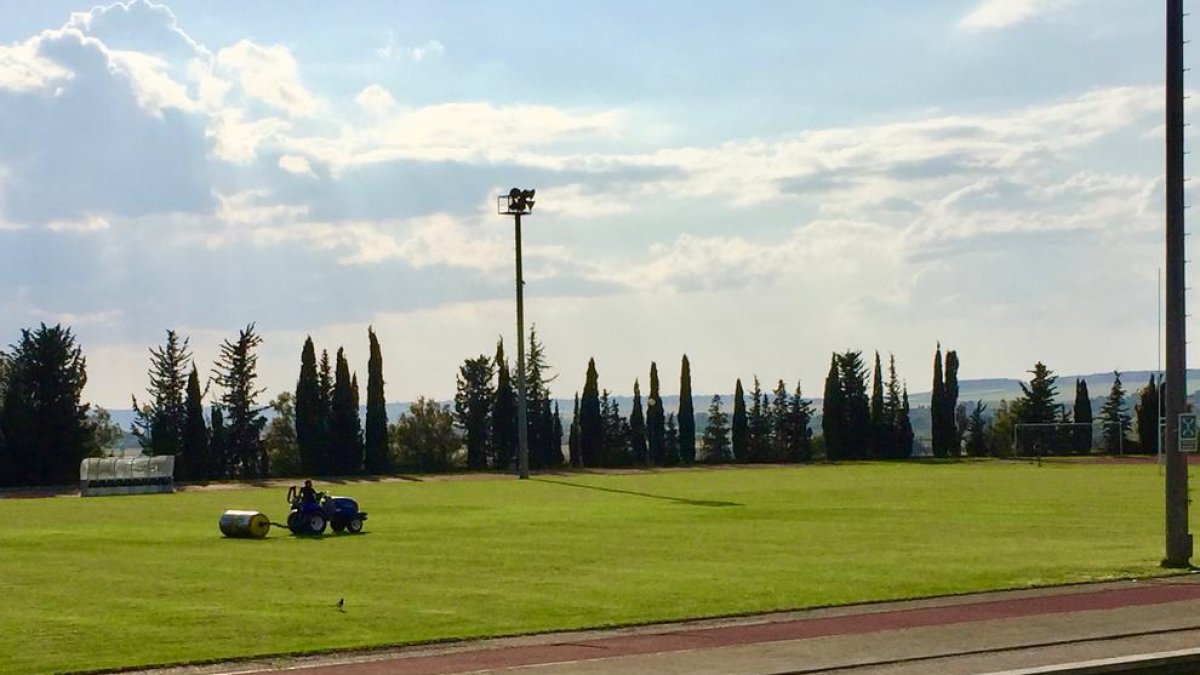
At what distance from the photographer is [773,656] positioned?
16.0 m

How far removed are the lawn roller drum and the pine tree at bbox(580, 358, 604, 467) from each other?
212ft

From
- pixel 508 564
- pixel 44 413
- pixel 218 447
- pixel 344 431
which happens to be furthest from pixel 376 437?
pixel 508 564

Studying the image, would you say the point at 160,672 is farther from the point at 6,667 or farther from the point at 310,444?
the point at 310,444

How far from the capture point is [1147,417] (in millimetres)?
98375

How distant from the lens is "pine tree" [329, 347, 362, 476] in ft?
292

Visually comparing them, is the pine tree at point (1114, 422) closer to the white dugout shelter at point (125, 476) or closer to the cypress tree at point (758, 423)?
the cypress tree at point (758, 423)

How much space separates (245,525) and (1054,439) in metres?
82.3

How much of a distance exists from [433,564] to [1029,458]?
75.6 m

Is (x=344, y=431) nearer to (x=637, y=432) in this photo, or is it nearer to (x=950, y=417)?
(x=637, y=432)

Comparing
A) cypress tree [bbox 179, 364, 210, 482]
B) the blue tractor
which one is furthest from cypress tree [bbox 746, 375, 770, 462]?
the blue tractor

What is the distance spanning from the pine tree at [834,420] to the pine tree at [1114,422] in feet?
57.8

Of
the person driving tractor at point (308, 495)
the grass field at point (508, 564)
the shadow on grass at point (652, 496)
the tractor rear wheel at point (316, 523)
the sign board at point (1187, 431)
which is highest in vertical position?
the sign board at point (1187, 431)

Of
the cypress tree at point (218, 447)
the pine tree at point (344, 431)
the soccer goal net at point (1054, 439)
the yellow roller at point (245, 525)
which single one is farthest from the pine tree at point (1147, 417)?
the yellow roller at point (245, 525)

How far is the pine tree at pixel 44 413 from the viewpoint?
78812mm
